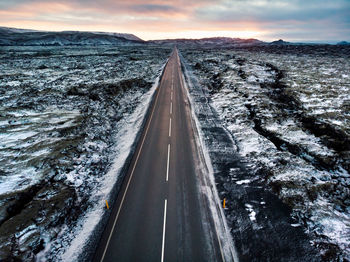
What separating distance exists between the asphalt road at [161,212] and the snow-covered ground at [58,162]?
3.87 feet

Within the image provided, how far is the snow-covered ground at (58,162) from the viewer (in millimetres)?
8500

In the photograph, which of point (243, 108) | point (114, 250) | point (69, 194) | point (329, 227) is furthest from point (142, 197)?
point (243, 108)

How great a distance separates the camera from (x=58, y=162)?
13.0m

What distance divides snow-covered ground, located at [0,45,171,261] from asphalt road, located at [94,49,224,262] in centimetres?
118

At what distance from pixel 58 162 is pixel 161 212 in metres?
8.58

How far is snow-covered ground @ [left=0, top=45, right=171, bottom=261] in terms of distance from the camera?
8.50 meters

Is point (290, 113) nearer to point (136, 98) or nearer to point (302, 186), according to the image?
point (302, 186)

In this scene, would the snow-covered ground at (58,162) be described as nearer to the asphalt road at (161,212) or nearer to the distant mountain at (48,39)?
the asphalt road at (161,212)

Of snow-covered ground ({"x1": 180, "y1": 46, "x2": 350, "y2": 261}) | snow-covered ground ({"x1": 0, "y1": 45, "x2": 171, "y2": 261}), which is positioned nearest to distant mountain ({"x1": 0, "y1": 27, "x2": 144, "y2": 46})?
snow-covered ground ({"x1": 0, "y1": 45, "x2": 171, "y2": 261})

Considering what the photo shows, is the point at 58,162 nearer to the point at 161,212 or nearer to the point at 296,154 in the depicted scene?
the point at 161,212

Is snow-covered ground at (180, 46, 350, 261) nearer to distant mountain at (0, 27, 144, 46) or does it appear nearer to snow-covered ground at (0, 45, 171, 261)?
snow-covered ground at (0, 45, 171, 261)

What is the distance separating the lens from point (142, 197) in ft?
35.5

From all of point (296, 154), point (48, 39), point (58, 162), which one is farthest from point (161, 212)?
point (48, 39)

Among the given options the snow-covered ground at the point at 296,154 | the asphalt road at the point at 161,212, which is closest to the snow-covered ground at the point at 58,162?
the asphalt road at the point at 161,212
